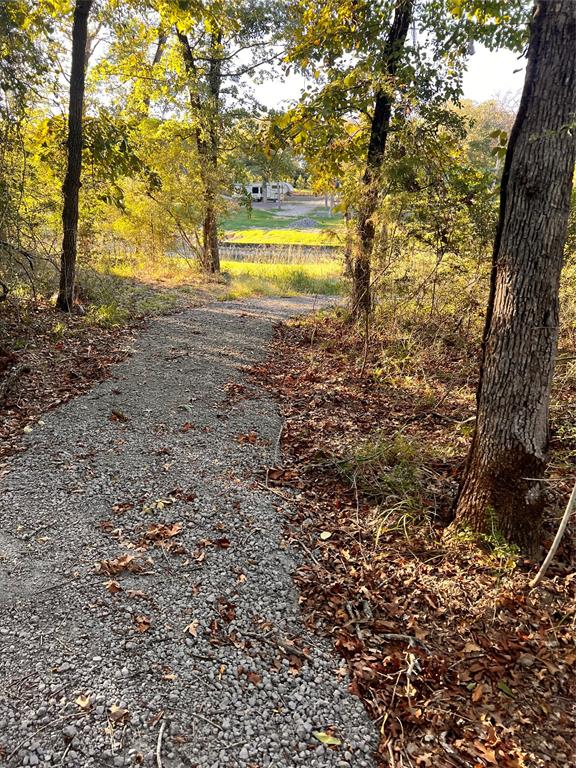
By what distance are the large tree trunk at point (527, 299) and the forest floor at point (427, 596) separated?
8.8 inches

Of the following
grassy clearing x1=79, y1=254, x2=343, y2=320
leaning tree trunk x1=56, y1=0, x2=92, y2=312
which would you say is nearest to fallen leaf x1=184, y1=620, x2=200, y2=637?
grassy clearing x1=79, y1=254, x2=343, y2=320

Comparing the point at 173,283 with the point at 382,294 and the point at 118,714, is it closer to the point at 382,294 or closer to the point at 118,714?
the point at 382,294

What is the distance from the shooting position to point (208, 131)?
1168cm

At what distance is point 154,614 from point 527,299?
96.8 inches

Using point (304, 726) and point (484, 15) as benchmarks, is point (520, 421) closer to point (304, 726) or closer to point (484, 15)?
point (304, 726)

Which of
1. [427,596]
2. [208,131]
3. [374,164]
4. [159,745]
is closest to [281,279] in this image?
[208,131]

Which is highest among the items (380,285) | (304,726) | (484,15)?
(484,15)

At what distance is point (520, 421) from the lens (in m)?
2.57

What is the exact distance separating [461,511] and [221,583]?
1496 mm

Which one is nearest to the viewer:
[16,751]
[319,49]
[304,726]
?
[16,751]

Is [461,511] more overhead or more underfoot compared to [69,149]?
more underfoot

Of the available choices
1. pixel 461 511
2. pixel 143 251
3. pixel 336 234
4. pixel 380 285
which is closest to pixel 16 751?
pixel 461 511

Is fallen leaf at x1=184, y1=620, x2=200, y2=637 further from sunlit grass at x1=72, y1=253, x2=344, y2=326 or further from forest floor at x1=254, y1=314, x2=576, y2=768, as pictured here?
sunlit grass at x1=72, y1=253, x2=344, y2=326

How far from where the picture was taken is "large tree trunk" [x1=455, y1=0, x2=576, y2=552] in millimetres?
2221
